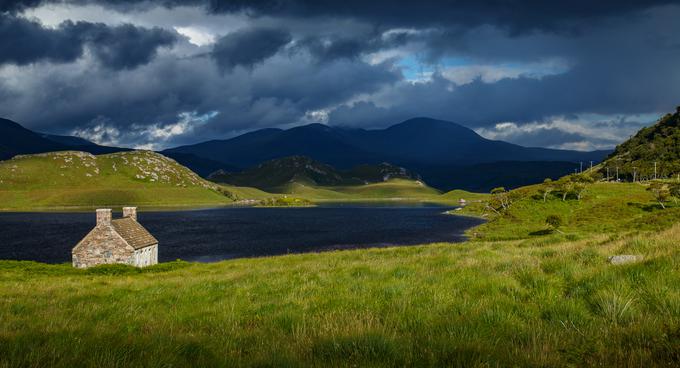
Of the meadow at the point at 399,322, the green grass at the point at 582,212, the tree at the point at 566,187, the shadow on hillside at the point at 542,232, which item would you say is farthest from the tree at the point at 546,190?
the meadow at the point at 399,322

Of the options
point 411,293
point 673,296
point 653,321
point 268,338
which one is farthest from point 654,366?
point 411,293

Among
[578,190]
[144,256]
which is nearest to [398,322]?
[144,256]

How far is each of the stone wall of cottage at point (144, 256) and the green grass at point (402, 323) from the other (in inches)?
1667

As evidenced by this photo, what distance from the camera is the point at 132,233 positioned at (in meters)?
59.2

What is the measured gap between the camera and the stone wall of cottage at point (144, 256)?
56750 mm

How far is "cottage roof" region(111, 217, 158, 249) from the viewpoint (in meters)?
56.4

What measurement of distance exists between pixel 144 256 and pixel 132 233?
3.61 meters

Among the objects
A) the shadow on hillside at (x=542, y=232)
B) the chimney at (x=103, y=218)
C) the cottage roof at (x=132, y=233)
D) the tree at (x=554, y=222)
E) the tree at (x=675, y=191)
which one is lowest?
the shadow on hillside at (x=542, y=232)

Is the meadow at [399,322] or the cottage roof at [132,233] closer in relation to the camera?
the meadow at [399,322]

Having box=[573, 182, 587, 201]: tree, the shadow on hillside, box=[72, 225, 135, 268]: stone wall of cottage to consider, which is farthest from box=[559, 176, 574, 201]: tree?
box=[72, 225, 135, 268]: stone wall of cottage

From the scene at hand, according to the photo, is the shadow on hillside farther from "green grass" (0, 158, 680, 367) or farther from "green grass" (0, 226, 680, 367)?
"green grass" (0, 226, 680, 367)

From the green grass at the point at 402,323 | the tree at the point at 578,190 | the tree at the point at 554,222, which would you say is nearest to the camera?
the green grass at the point at 402,323

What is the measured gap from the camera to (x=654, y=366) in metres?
5.65

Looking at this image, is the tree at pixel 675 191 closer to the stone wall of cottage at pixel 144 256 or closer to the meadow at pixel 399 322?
the meadow at pixel 399 322
